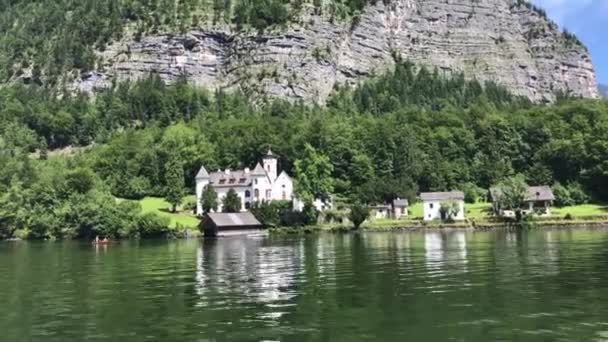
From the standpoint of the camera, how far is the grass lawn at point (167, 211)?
12149 centimetres

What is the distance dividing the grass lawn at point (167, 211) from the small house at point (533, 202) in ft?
175

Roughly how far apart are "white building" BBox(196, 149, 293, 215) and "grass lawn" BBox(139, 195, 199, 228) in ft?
20.5

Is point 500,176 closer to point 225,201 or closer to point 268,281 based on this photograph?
point 225,201

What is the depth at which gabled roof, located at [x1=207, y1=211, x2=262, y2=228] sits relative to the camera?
4385 inches

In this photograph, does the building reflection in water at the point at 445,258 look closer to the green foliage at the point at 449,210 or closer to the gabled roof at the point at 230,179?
the green foliage at the point at 449,210

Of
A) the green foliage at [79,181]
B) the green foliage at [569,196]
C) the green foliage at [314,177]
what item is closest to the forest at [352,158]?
the green foliage at [79,181]

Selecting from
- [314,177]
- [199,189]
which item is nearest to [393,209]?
[314,177]

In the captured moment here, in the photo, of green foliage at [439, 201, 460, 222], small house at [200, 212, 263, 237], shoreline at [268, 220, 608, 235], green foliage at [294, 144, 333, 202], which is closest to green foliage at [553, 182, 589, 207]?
green foliage at [439, 201, 460, 222]

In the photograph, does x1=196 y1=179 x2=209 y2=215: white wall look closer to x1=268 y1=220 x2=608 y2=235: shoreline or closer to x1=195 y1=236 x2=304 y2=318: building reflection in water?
x1=268 y1=220 x2=608 y2=235: shoreline

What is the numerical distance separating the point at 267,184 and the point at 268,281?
10153 cm

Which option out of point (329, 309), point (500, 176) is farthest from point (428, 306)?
point (500, 176)

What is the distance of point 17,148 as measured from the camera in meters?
188

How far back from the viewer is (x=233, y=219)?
114 metres

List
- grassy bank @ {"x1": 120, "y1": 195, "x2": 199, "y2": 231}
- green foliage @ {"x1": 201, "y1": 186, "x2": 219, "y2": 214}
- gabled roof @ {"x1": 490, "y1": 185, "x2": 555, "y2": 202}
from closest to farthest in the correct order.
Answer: grassy bank @ {"x1": 120, "y1": 195, "x2": 199, "y2": 231}
gabled roof @ {"x1": 490, "y1": 185, "x2": 555, "y2": 202}
green foliage @ {"x1": 201, "y1": 186, "x2": 219, "y2": 214}
